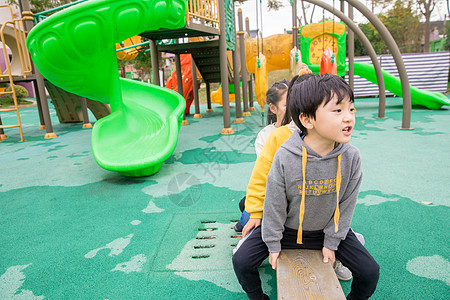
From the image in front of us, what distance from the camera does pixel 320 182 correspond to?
1.28 m

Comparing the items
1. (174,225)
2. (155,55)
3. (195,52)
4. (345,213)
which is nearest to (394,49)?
(195,52)

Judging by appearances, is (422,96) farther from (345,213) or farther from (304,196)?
(304,196)

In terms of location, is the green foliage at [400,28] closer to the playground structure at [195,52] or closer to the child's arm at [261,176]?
the playground structure at [195,52]

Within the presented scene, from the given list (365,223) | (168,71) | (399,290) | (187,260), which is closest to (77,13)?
(187,260)

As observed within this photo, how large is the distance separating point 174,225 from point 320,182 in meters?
1.48

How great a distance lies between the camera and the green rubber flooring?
1.75m

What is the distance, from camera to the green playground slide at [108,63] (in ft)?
11.6

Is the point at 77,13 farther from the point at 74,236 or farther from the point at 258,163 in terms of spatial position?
the point at 258,163

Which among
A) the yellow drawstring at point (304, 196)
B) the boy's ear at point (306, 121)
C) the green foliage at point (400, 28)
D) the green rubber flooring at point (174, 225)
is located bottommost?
the green rubber flooring at point (174, 225)

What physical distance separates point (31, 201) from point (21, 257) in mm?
1204

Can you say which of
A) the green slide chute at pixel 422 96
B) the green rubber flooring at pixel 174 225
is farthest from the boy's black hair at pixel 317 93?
the green slide chute at pixel 422 96

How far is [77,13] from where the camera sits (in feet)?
11.4

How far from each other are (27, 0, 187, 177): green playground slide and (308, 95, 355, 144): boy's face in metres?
2.66

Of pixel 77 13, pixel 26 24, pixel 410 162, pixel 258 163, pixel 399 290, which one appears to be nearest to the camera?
pixel 258 163
